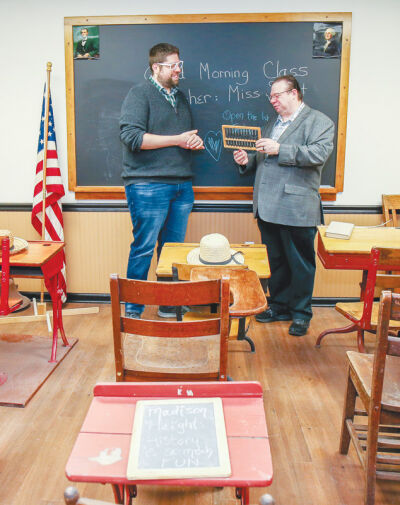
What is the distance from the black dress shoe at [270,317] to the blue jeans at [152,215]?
0.85 metres

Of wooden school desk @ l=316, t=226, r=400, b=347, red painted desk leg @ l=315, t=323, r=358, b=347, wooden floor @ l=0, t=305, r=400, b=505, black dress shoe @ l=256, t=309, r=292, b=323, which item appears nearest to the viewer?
wooden floor @ l=0, t=305, r=400, b=505

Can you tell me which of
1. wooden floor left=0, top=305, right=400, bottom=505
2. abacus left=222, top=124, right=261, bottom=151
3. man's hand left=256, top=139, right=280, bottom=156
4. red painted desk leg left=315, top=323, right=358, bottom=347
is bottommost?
wooden floor left=0, top=305, right=400, bottom=505

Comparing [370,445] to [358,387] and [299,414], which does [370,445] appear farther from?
[299,414]

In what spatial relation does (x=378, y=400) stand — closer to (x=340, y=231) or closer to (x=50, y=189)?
(x=340, y=231)

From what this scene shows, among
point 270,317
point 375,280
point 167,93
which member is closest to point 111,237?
point 167,93

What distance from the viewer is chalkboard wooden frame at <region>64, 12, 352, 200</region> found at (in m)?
3.89

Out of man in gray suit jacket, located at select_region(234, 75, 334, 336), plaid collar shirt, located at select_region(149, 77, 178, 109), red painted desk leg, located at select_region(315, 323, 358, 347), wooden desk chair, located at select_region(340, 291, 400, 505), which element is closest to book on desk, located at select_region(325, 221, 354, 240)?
man in gray suit jacket, located at select_region(234, 75, 334, 336)

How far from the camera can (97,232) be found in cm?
432

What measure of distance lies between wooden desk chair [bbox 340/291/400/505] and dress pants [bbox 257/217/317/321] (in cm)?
145

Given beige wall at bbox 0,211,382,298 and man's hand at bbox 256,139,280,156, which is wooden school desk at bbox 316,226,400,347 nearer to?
man's hand at bbox 256,139,280,156

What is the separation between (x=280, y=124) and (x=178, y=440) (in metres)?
2.78

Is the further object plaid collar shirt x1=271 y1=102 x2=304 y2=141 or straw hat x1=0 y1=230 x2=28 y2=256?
plaid collar shirt x1=271 y1=102 x2=304 y2=141

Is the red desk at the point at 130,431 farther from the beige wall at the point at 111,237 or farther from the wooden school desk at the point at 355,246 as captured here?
the beige wall at the point at 111,237

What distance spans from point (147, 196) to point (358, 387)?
85.4 inches
